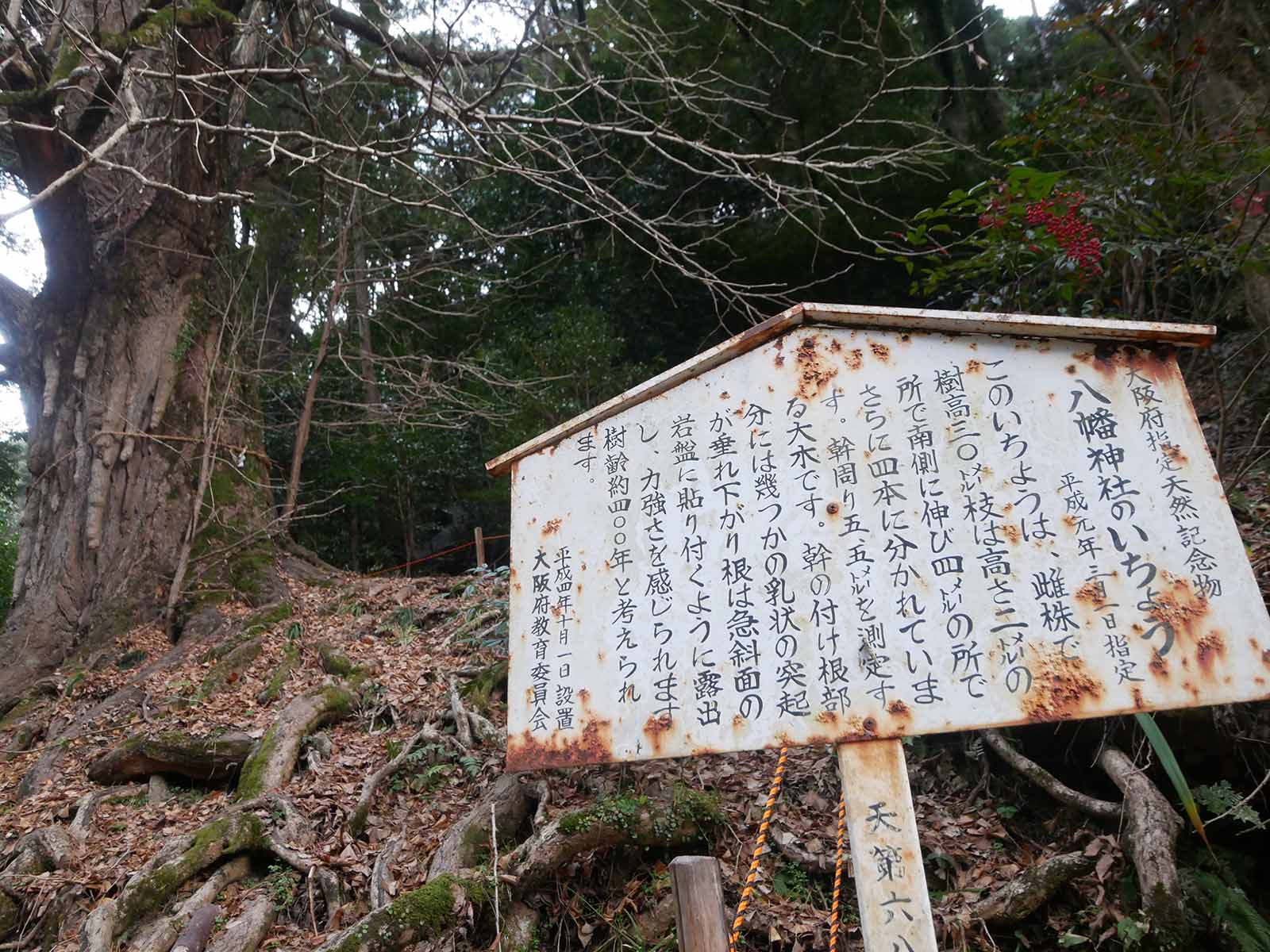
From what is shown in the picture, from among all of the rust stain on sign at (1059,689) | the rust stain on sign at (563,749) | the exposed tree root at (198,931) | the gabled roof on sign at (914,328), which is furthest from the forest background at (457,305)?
the gabled roof on sign at (914,328)

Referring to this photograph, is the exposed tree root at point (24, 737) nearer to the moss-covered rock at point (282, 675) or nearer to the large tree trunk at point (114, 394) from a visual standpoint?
the large tree trunk at point (114, 394)

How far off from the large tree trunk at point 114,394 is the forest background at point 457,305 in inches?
1.1

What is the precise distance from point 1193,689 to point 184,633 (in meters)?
6.29

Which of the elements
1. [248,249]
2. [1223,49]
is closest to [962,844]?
[1223,49]

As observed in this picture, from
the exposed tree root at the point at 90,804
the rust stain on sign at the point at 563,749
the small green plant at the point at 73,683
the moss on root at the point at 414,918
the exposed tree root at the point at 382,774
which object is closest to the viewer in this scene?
the rust stain on sign at the point at 563,749

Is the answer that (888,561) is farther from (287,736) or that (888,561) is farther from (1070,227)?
Answer: (287,736)

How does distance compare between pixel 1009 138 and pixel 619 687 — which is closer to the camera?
pixel 619 687

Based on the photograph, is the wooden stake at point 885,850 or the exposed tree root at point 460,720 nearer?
the wooden stake at point 885,850

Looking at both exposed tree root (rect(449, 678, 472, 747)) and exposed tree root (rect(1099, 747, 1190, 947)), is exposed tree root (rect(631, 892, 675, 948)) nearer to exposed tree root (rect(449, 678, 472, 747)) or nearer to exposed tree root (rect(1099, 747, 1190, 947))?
exposed tree root (rect(449, 678, 472, 747))

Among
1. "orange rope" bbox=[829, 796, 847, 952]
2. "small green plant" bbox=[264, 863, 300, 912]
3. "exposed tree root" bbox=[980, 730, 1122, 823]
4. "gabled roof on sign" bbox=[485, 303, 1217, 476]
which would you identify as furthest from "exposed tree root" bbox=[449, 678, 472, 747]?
"exposed tree root" bbox=[980, 730, 1122, 823]

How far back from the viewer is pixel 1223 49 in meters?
4.71

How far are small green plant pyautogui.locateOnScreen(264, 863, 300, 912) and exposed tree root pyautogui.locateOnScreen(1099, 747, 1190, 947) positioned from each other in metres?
A: 3.17

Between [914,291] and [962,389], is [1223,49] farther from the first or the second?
[962,389]

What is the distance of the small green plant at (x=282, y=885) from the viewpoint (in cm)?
315
